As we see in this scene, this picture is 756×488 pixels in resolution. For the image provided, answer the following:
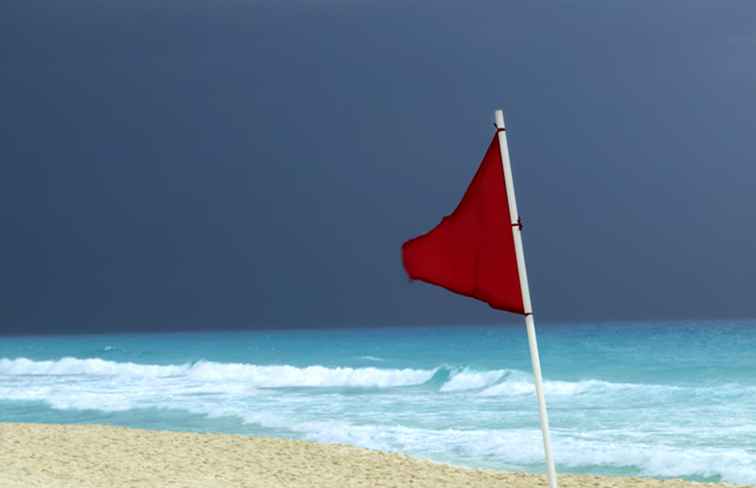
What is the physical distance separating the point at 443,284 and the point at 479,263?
23 cm

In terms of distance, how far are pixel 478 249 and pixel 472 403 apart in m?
19.3

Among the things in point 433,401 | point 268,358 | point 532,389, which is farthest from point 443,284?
point 268,358

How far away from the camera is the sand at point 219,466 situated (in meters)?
11.2

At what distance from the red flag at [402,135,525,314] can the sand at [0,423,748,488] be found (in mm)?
5605

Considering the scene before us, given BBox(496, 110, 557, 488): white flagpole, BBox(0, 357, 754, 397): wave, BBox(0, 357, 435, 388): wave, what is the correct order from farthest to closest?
BBox(0, 357, 435, 388): wave, BBox(0, 357, 754, 397): wave, BBox(496, 110, 557, 488): white flagpole

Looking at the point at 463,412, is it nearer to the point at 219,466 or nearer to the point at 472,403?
the point at 472,403

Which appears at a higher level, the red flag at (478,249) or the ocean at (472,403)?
the red flag at (478,249)

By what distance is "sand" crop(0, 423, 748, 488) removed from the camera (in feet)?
36.7

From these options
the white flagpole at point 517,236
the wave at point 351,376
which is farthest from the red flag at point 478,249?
the wave at point 351,376

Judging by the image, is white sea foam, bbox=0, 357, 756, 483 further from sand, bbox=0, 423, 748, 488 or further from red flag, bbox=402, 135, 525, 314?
red flag, bbox=402, 135, 525, 314

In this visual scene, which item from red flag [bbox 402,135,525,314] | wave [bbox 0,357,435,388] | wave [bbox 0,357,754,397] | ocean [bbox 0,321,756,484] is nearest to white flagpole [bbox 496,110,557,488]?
red flag [bbox 402,135,525,314]

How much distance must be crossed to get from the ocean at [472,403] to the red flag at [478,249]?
26.7 feet

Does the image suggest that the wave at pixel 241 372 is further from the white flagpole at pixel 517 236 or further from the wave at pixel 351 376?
the white flagpole at pixel 517 236

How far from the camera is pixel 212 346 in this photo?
6825cm
